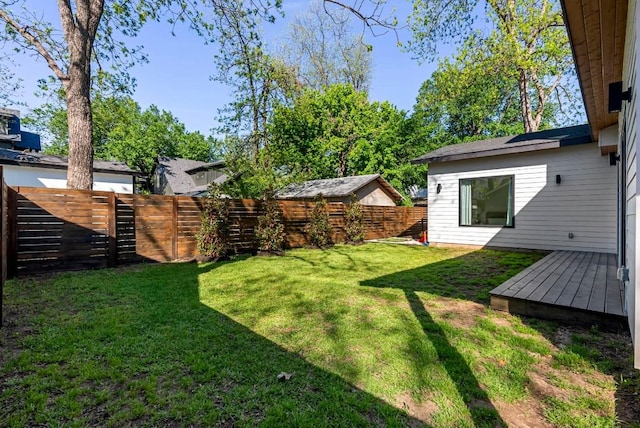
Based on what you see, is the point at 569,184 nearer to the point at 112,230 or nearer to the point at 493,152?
the point at 493,152

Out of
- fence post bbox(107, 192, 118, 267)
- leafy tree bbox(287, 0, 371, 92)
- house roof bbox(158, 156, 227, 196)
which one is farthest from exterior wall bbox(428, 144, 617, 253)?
Answer: house roof bbox(158, 156, 227, 196)

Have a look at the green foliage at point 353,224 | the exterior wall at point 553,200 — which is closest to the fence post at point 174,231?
the green foliage at point 353,224

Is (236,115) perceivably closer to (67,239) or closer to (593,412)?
(67,239)

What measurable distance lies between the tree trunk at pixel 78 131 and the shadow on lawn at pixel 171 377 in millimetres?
4191

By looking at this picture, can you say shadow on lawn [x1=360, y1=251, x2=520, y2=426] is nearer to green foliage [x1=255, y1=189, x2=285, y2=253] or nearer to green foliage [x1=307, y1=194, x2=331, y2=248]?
green foliage [x1=255, y1=189, x2=285, y2=253]

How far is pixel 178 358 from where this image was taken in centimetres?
244

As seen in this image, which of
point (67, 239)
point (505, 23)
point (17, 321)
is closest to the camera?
point (17, 321)

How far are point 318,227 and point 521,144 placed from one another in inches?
242

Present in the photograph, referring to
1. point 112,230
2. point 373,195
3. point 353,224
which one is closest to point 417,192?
point 373,195

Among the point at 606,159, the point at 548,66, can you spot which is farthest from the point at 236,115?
the point at 606,159

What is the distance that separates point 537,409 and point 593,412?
0.30 m

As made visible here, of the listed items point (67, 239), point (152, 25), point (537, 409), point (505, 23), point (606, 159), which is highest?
point (505, 23)

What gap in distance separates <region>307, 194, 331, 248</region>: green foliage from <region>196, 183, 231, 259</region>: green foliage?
3.04 m

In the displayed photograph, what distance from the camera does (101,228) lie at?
20.3 ft
